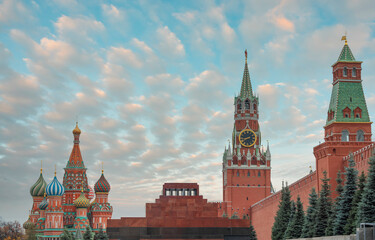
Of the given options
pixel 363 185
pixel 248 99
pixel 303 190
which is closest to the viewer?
pixel 363 185

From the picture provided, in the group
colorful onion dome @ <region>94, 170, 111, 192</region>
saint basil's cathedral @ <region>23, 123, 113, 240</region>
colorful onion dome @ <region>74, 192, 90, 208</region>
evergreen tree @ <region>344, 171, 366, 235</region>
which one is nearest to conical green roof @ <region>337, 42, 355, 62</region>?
evergreen tree @ <region>344, 171, 366, 235</region>

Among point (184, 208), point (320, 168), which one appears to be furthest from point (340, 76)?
point (184, 208)

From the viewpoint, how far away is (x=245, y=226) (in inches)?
1325

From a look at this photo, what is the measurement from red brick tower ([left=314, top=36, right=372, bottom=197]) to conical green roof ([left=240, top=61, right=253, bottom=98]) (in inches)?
2045

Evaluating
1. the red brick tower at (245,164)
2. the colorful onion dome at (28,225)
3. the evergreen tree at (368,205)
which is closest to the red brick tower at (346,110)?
the evergreen tree at (368,205)

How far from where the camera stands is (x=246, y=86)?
9338 centimetres

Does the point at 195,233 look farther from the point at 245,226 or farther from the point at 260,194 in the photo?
the point at 260,194

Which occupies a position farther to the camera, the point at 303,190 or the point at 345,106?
the point at 303,190

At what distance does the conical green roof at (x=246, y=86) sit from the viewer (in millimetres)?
92069

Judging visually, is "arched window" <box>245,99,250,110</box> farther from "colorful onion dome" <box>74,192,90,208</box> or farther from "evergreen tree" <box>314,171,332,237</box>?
"evergreen tree" <box>314,171,332,237</box>

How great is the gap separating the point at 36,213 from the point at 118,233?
5428 centimetres

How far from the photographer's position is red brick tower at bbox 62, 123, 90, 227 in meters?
83.5

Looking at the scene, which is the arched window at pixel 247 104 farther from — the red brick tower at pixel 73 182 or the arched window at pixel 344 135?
the arched window at pixel 344 135

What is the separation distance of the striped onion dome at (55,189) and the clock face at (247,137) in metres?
28.9
